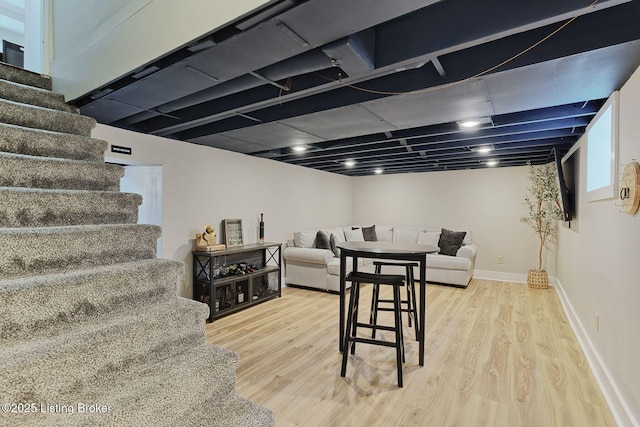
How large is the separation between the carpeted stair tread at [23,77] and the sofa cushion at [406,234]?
5779 millimetres

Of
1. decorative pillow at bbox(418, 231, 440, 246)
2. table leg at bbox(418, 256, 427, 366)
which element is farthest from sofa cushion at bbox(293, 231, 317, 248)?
table leg at bbox(418, 256, 427, 366)

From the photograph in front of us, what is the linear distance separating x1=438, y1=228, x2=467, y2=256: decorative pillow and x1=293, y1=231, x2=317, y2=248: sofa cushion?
2.40 meters

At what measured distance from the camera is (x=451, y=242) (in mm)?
5738

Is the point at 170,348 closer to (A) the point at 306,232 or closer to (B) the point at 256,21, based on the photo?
(B) the point at 256,21

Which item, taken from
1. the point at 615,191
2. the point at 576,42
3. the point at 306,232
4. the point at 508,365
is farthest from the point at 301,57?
the point at 306,232

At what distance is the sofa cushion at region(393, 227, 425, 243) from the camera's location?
21.0ft

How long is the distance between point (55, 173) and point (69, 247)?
1.92ft

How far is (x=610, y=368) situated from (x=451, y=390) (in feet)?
3.69

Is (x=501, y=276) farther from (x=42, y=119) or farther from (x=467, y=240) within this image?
(x=42, y=119)

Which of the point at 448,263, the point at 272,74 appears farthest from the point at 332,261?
the point at 272,74

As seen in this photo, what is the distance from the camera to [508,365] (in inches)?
105

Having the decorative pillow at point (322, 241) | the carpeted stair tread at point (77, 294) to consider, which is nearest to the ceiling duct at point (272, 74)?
the carpeted stair tread at point (77, 294)

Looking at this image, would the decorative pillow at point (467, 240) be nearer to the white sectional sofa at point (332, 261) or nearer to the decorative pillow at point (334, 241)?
the white sectional sofa at point (332, 261)

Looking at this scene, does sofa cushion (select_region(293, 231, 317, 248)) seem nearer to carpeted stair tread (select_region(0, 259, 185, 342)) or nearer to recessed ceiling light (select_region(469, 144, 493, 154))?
recessed ceiling light (select_region(469, 144, 493, 154))
